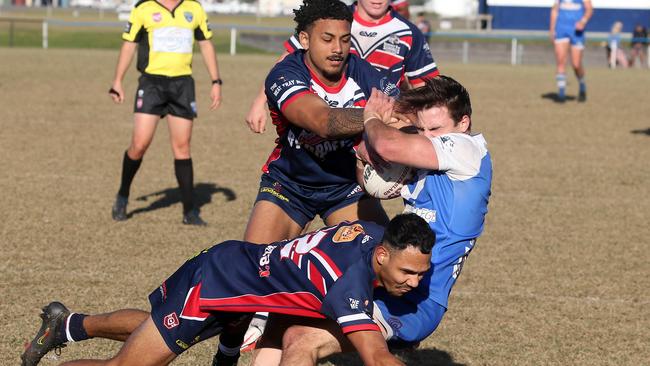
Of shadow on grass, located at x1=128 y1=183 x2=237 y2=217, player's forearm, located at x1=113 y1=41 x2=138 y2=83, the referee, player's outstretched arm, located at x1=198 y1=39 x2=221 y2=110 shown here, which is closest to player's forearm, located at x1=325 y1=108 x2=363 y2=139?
the referee

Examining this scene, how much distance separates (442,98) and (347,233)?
823mm

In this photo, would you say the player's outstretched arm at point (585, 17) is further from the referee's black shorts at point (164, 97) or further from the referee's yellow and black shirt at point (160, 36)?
the referee's black shorts at point (164, 97)

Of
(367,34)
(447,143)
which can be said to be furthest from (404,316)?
(367,34)

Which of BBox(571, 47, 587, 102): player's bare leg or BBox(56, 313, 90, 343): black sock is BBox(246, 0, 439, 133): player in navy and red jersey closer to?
BBox(56, 313, 90, 343): black sock

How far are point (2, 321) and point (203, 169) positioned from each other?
716cm

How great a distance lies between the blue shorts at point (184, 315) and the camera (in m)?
5.19

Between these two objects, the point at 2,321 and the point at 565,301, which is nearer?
the point at 2,321

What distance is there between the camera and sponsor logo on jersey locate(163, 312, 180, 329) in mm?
5191

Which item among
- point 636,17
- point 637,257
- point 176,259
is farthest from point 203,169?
point 636,17

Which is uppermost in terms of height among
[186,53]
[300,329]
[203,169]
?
[186,53]

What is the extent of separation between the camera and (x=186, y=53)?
11461 mm

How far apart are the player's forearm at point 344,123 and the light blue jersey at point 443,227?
0.43 m

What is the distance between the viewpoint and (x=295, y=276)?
4.99 m

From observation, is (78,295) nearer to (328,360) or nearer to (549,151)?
(328,360)
